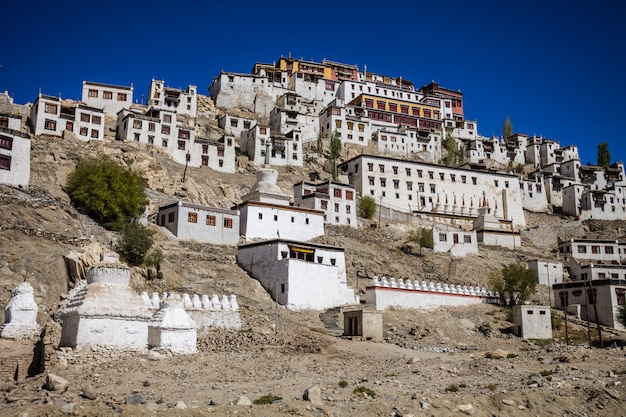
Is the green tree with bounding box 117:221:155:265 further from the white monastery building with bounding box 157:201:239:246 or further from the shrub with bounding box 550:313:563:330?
the shrub with bounding box 550:313:563:330

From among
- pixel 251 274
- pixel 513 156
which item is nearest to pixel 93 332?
pixel 251 274

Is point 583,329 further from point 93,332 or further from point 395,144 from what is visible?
point 395,144

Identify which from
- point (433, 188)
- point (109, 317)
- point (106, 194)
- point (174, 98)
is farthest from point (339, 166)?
point (109, 317)

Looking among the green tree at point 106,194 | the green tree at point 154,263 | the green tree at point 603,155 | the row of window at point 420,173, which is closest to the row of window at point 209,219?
the green tree at point 106,194

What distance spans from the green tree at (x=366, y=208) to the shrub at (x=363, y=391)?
151 feet

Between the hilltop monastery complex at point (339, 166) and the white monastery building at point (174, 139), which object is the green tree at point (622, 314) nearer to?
the hilltop monastery complex at point (339, 166)

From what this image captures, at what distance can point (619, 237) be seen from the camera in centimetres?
7719

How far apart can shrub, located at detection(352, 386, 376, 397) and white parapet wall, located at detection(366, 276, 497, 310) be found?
21871mm

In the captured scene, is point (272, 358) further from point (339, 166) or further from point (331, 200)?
point (339, 166)

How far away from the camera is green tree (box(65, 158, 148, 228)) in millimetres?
45188

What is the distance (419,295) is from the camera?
44.9 m

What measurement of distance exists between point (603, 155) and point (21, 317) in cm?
10076

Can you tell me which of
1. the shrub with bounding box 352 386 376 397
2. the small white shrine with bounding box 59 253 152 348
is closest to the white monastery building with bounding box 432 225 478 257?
the shrub with bounding box 352 386 376 397

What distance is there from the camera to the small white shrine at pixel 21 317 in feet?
76.8
